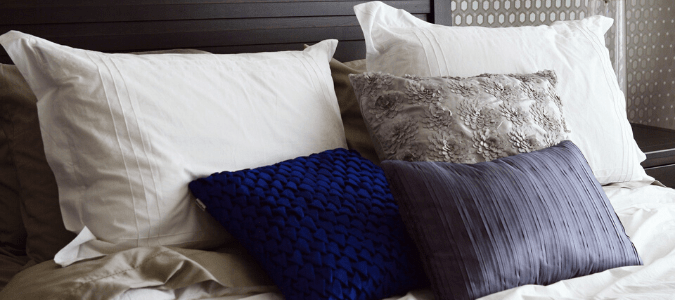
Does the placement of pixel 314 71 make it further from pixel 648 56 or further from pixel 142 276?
pixel 648 56

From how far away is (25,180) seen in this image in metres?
1.02

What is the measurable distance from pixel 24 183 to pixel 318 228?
23.4 inches

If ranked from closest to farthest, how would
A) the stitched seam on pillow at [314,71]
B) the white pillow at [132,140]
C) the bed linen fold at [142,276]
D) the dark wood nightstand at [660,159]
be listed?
the bed linen fold at [142,276]
the white pillow at [132,140]
the stitched seam on pillow at [314,71]
the dark wood nightstand at [660,159]

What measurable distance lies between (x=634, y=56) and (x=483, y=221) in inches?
72.7

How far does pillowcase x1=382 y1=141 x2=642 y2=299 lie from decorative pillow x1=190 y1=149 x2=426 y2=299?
0.15ft

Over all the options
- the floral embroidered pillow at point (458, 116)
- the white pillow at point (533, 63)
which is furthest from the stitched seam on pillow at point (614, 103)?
the floral embroidered pillow at point (458, 116)

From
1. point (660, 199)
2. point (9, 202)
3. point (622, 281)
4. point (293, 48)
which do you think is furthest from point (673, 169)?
point (9, 202)

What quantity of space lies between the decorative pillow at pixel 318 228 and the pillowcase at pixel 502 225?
47 millimetres

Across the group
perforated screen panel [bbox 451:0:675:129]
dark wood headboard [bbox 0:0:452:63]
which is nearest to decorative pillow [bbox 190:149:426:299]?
dark wood headboard [bbox 0:0:452:63]

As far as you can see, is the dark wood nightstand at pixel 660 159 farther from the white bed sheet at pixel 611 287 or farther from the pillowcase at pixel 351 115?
the pillowcase at pixel 351 115

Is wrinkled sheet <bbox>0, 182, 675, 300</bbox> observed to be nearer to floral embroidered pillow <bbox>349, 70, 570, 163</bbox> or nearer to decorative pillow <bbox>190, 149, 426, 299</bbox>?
decorative pillow <bbox>190, 149, 426, 299</bbox>

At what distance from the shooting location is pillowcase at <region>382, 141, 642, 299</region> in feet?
2.48

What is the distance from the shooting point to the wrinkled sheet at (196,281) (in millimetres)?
743

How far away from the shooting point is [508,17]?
2041 millimetres
